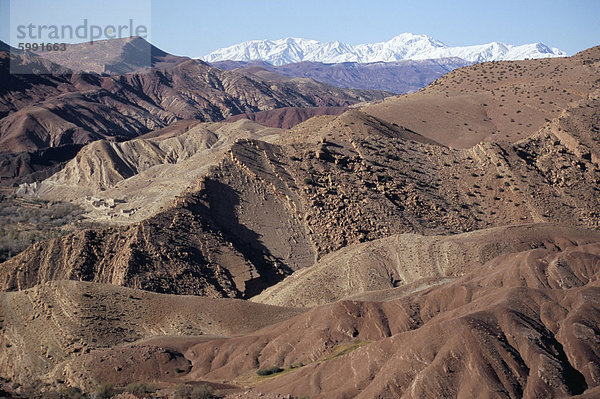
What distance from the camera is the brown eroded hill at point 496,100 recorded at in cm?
7900

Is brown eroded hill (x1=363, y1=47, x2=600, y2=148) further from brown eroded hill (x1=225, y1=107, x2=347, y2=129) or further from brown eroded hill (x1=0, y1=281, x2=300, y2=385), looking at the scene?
brown eroded hill (x1=225, y1=107, x2=347, y2=129)

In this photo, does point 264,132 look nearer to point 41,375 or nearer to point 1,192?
point 1,192

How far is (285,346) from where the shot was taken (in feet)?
107

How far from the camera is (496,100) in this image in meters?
87.1

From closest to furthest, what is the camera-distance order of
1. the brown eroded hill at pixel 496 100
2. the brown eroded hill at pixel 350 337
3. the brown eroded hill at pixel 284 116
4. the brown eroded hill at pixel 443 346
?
1. the brown eroded hill at pixel 443 346
2. the brown eroded hill at pixel 350 337
3. the brown eroded hill at pixel 496 100
4. the brown eroded hill at pixel 284 116

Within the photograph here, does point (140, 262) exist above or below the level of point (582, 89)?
below

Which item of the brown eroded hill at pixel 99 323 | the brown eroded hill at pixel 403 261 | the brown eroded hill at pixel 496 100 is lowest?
the brown eroded hill at pixel 99 323

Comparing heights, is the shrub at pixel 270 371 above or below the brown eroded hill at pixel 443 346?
below

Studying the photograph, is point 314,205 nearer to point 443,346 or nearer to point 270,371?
point 270,371

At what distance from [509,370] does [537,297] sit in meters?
5.90

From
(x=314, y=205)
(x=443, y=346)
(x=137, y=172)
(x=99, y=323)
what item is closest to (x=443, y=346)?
(x=443, y=346)

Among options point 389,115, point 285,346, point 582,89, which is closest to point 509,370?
point 285,346

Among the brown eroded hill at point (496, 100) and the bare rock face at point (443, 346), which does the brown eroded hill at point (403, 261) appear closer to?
the bare rock face at point (443, 346)

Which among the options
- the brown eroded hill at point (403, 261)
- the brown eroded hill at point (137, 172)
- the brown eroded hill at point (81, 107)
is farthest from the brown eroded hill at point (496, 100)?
the brown eroded hill at point (81, 107)
